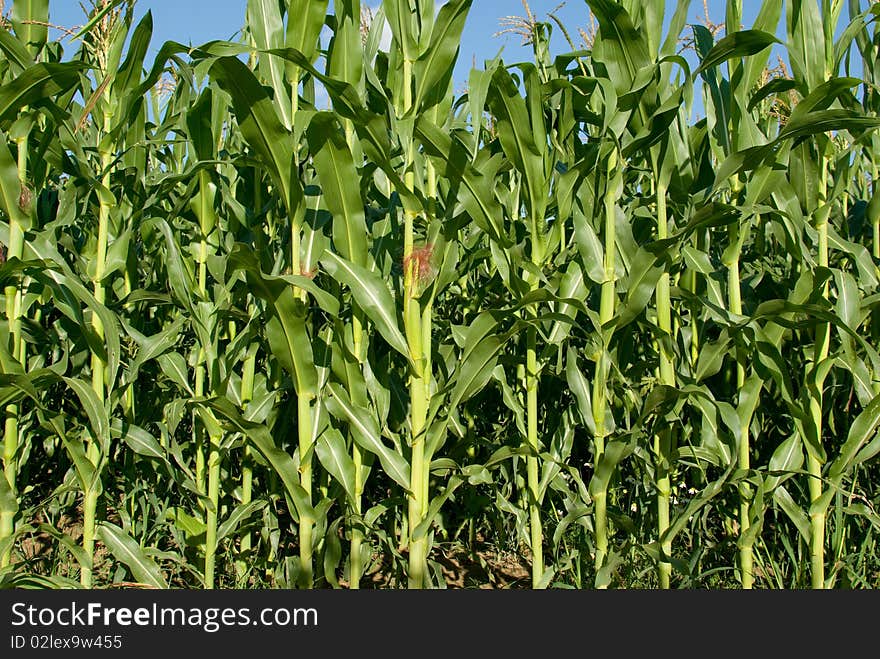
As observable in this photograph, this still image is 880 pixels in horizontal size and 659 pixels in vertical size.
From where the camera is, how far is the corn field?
2314 mm

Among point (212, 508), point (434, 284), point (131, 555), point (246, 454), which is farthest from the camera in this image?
point (246, 454)

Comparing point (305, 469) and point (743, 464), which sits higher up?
point (305, 469)

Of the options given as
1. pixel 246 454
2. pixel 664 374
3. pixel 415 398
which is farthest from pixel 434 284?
pixel 246 454

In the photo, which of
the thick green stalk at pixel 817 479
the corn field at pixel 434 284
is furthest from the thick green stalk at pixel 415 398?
the thick green stalk at pixel 817 479

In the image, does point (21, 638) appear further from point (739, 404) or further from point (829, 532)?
point (829, 532)

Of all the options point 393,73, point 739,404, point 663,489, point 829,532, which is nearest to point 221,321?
point 393,73

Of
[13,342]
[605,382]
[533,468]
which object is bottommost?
[533,468]

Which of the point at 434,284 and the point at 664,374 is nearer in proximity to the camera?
the point at 434,284

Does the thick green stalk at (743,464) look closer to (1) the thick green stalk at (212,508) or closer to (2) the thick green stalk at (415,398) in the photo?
(2) the thick green stalk at (415,398)

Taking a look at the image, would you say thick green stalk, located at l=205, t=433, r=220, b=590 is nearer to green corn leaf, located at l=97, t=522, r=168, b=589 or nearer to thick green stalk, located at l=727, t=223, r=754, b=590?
green corn leaf, located at l=97, t=522, r=168, b=589

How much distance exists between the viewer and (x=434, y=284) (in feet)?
7.71

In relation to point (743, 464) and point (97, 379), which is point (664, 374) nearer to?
point (743, 464)

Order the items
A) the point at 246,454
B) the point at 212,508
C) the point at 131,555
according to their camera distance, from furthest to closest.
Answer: the point at 246,454
the point at 212,508
the point at 131,555

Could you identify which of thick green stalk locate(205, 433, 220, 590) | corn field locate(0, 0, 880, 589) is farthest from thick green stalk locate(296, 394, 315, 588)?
thick green stalk locate(205, 433, 220, 590)
